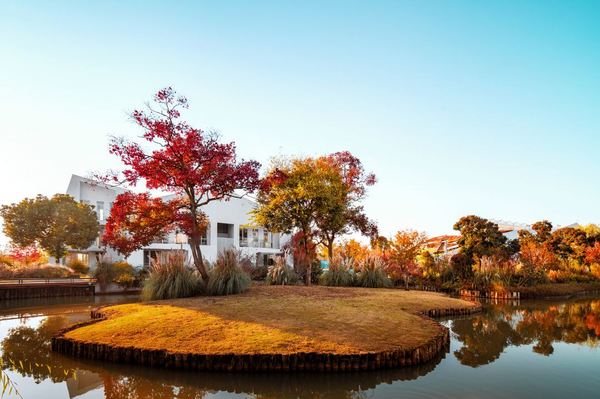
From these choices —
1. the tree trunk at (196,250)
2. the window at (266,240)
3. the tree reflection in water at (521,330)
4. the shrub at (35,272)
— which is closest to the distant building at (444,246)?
the window at (266,240)

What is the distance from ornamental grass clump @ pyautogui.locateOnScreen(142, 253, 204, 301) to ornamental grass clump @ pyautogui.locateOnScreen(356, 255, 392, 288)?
26.0 feet

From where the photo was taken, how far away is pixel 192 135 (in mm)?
13789

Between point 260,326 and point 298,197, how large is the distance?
11.1 m

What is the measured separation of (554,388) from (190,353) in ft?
18.9

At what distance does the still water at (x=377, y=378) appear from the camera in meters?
6.30

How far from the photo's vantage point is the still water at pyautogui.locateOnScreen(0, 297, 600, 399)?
6305 millimetres

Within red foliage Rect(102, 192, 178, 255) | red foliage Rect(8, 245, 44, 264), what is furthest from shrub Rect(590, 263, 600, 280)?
red foliage Rect(8, 245, 44, 264)

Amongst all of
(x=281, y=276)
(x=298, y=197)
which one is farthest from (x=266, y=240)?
(x=281, y=276)

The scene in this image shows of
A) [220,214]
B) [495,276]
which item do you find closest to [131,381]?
[495,276]

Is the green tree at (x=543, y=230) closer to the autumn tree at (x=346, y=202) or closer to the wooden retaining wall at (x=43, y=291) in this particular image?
the autumn tree at (x=346, y=202)

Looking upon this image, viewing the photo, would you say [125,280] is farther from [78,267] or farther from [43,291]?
[78,267]

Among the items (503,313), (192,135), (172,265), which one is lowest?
(503,313)

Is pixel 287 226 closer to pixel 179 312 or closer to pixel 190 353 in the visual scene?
pixel 179 312

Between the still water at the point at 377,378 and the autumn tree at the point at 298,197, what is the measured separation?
1008cm
